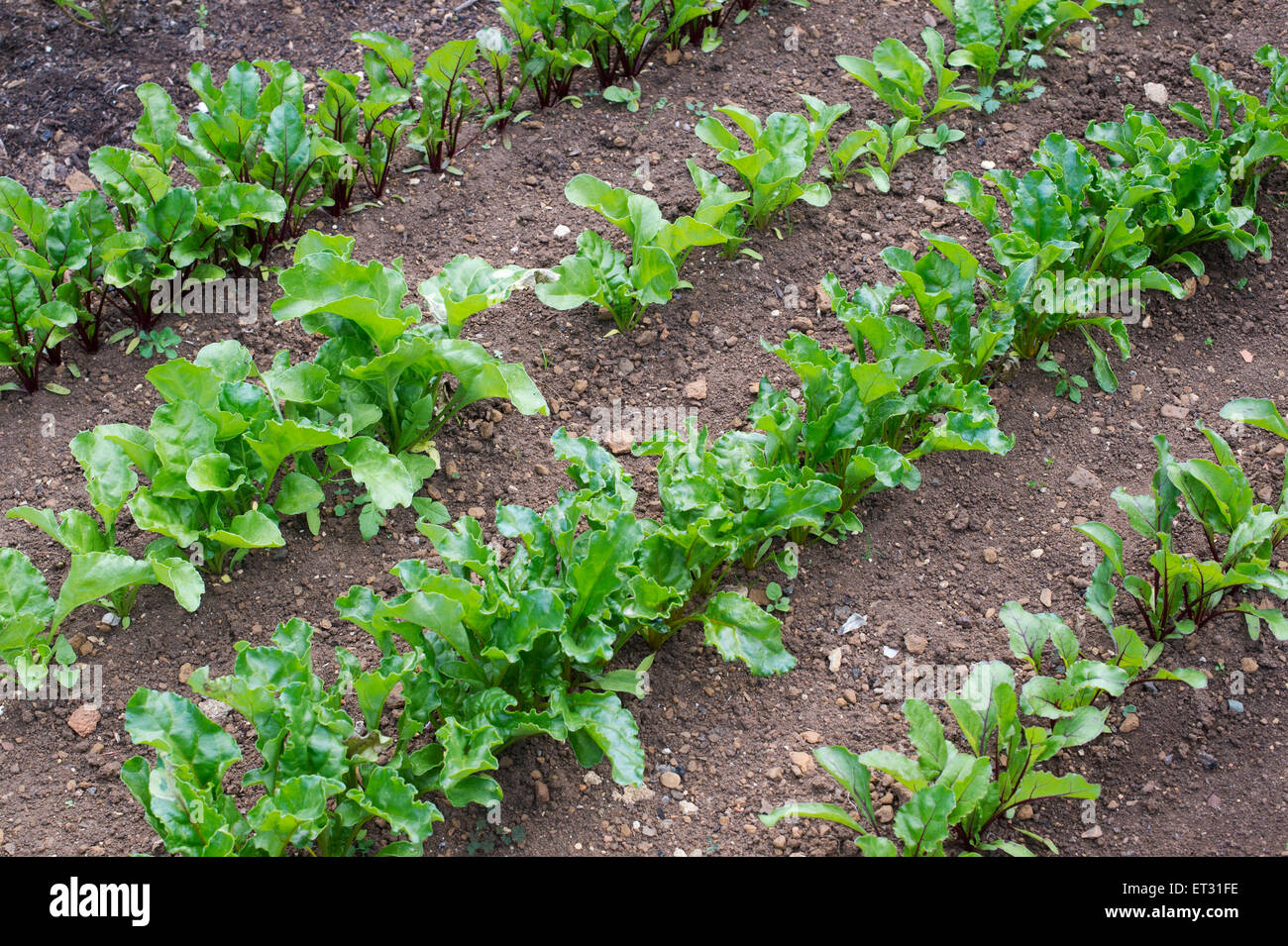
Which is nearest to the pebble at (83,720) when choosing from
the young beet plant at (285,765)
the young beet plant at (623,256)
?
the young beet plant at (285,765)

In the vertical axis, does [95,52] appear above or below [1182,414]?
above

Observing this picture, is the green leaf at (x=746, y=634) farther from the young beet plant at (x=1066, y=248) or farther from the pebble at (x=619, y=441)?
the young beet plant at (x=1066, y=248)

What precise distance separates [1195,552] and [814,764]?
1.56 meters

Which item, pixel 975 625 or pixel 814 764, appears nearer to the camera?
pixel 814 764

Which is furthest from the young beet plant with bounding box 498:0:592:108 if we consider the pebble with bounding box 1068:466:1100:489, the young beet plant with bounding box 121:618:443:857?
the young beet plant with bounding box 121:618:443:857

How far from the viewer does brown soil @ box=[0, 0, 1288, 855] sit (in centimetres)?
323

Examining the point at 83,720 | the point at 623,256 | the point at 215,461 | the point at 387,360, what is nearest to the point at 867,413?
the point at 623,256

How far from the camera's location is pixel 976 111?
5.14 meters

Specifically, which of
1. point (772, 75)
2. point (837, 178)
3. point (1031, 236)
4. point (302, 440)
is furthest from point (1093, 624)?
point (772, 75)

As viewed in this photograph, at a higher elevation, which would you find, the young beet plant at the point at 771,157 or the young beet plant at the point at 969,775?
the young beet plant at the point at 771,157

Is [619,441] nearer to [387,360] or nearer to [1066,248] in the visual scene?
[387,360]

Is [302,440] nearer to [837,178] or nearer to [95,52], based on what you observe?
[837,178]

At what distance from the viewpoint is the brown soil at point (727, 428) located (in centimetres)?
323

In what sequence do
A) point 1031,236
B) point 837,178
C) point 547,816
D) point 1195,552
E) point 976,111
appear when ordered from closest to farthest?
1. point 547,816
2. point 1195,552
3. point 1031,236
4. point 837,178
5. point 976,111
